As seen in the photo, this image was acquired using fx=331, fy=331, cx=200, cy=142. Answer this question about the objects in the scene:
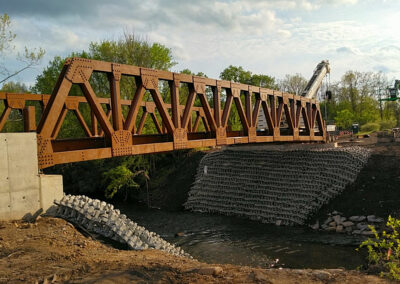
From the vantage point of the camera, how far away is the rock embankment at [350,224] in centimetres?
1530

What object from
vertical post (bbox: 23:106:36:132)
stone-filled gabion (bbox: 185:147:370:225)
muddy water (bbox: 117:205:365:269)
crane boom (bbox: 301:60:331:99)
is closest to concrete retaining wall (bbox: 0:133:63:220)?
vertical post (bbox: 23:106:36:132)

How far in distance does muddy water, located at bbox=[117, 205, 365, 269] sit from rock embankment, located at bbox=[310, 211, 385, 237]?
54cm

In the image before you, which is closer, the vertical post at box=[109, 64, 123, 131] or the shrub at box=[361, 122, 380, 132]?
the vertical post at box=[109, 64, 123, 131]

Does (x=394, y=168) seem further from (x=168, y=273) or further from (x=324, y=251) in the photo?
(x=168, y=273)

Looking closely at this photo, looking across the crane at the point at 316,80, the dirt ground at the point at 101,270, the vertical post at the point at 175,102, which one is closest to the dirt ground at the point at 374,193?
the vertical post at the point at 175,102

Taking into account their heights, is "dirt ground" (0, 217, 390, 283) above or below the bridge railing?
below

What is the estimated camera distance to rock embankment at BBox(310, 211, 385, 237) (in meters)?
15.3

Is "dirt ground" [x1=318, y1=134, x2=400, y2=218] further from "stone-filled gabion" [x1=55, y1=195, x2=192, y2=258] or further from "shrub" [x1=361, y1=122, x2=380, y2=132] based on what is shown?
"shrub" [x1=361, y1=122, x2=380, y2=132]

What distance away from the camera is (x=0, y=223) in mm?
7738

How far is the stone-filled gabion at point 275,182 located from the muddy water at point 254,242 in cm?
108

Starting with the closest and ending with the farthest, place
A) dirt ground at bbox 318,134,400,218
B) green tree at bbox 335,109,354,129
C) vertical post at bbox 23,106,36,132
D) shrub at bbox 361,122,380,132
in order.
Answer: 1. vertical post at bbox 23,106,36,132
2. dirt ground at bbox 318,134,400,218
3. shrub at bbox 361,122,380,132
4. green tree at bbox 335,109,354,129

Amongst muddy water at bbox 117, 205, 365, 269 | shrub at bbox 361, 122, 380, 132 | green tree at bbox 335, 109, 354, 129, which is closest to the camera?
muddy water at bbox 117, 205, 365, 269

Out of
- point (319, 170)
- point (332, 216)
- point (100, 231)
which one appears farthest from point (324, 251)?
point (100, 231)

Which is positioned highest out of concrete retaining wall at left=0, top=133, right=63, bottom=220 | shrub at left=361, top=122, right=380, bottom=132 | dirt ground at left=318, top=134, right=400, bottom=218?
shrub at left=361, top=122, right=380, bottom=132
